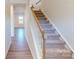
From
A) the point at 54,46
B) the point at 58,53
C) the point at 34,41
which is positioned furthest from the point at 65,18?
the point at 34,41

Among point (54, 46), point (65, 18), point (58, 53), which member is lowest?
point (58, 53)

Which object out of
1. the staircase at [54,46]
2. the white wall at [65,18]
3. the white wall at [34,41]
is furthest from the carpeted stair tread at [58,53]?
the white wall at [34,41]

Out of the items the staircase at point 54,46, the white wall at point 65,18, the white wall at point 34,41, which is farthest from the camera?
the white wall at point 34,41

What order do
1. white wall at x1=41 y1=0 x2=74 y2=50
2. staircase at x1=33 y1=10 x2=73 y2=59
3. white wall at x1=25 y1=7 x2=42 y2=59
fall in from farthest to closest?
white wall at x1=25 y1=7 x2=42 y2=59
white wall at x1=41 y1=0 x2=74 y2=50
staircase at x1=33 y1=10 x2=73 y2=59

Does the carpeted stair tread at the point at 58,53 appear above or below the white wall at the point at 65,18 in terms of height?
below

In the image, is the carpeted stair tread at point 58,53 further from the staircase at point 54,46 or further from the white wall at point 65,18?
the white wall at point 65,18

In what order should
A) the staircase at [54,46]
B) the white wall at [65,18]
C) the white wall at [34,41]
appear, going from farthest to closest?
the white wall at [34,41], the white wall at [65,18], the staircase at [54,46]

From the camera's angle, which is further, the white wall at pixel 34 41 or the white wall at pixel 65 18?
the white wall at pixel 34 41

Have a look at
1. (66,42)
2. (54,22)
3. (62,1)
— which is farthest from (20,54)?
(62,1)

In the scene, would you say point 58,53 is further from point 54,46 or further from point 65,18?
point 65,18

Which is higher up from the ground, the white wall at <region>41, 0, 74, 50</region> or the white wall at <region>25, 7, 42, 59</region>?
the white wall at <region>41, 0, 74, 50</region>

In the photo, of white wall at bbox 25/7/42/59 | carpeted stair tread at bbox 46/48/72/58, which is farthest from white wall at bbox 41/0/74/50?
white wall at bbox 25/7/42/59

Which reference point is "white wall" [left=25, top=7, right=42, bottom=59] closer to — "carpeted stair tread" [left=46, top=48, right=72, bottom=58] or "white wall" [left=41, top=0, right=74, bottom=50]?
"carpeted stair tread" [left=46, top=48, right=72, bottom=58]
